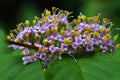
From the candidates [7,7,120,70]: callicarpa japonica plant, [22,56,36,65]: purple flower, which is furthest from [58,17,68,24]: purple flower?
[22,56,36,65]: purple flower

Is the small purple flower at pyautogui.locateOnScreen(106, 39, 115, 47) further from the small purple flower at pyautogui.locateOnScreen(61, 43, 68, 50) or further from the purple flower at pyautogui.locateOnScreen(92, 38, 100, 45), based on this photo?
the small purple flower at pyautogui.locateOnScreen(61, 43, 68, 50)

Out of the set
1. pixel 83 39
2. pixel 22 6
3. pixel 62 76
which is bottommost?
pixel 62 76

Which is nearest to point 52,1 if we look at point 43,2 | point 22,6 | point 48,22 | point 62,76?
point 43,2

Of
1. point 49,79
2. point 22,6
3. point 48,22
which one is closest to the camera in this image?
point 49,79

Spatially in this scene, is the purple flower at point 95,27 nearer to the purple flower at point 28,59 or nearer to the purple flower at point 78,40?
the purple flower at point 78,40

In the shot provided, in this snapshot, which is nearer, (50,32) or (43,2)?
(50,32)

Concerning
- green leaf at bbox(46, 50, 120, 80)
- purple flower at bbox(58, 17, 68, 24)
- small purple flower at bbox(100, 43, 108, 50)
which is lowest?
green leaf at bbox(46, 50, 120, 80)

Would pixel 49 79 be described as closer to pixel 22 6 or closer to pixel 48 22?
pixel 48 22

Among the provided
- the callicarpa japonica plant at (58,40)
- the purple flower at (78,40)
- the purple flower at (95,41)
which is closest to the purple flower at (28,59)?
the callicarpa japonica plant at (58,40)
